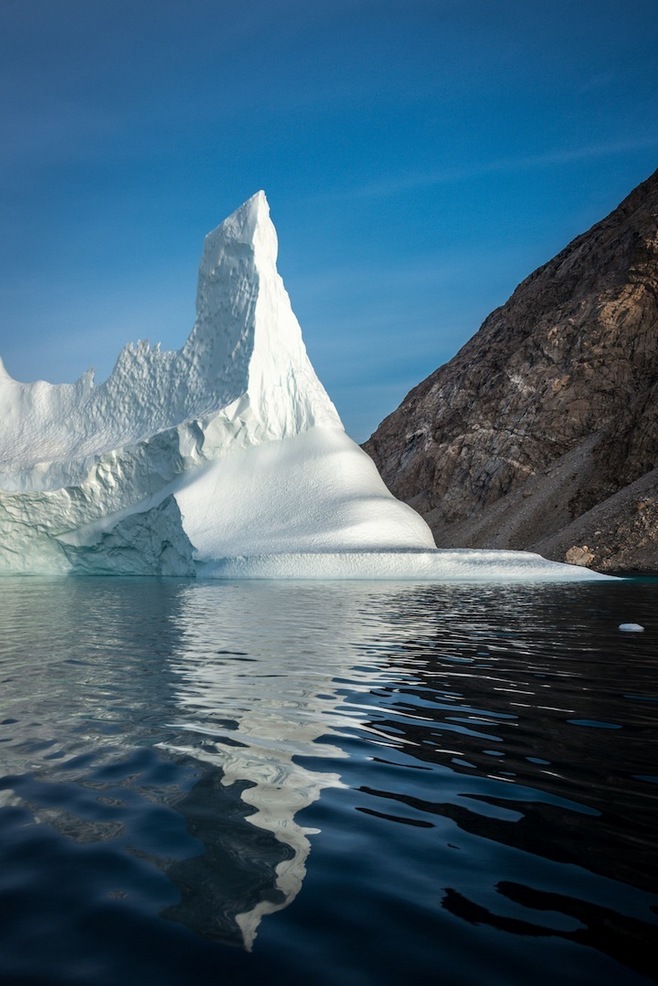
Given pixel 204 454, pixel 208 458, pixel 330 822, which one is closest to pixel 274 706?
pixel 330 822

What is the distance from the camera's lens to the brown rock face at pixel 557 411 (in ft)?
172

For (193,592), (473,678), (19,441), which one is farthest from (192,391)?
(473,678)

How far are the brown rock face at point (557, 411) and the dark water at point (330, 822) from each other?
121 ft

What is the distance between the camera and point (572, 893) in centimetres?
266

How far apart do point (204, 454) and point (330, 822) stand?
3031cm

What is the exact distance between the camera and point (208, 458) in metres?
33.2

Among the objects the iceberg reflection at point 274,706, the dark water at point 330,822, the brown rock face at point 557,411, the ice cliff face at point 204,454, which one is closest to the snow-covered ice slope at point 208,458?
the ice cliff face at point 204,454

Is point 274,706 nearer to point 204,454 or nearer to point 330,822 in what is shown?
point 330,822

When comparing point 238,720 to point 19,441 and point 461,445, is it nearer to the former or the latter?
point 19,441

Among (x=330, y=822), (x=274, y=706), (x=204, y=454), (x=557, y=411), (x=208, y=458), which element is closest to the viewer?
(x=330, y=822)

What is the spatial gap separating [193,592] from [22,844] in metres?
17.6

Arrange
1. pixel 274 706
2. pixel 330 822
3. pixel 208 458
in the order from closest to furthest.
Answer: pixel 330 822, pixel 274 706, pixel 208 458

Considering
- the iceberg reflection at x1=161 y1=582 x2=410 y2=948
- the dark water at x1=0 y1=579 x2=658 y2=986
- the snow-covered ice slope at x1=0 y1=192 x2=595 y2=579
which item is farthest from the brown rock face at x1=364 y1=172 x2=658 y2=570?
the dark water at x1=0 y1=579 x2=658 y2=986

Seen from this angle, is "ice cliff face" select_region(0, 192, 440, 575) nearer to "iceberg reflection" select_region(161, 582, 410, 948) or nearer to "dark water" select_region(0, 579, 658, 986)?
"iceberg reflection" select_region(161, 582, 410, 948)
